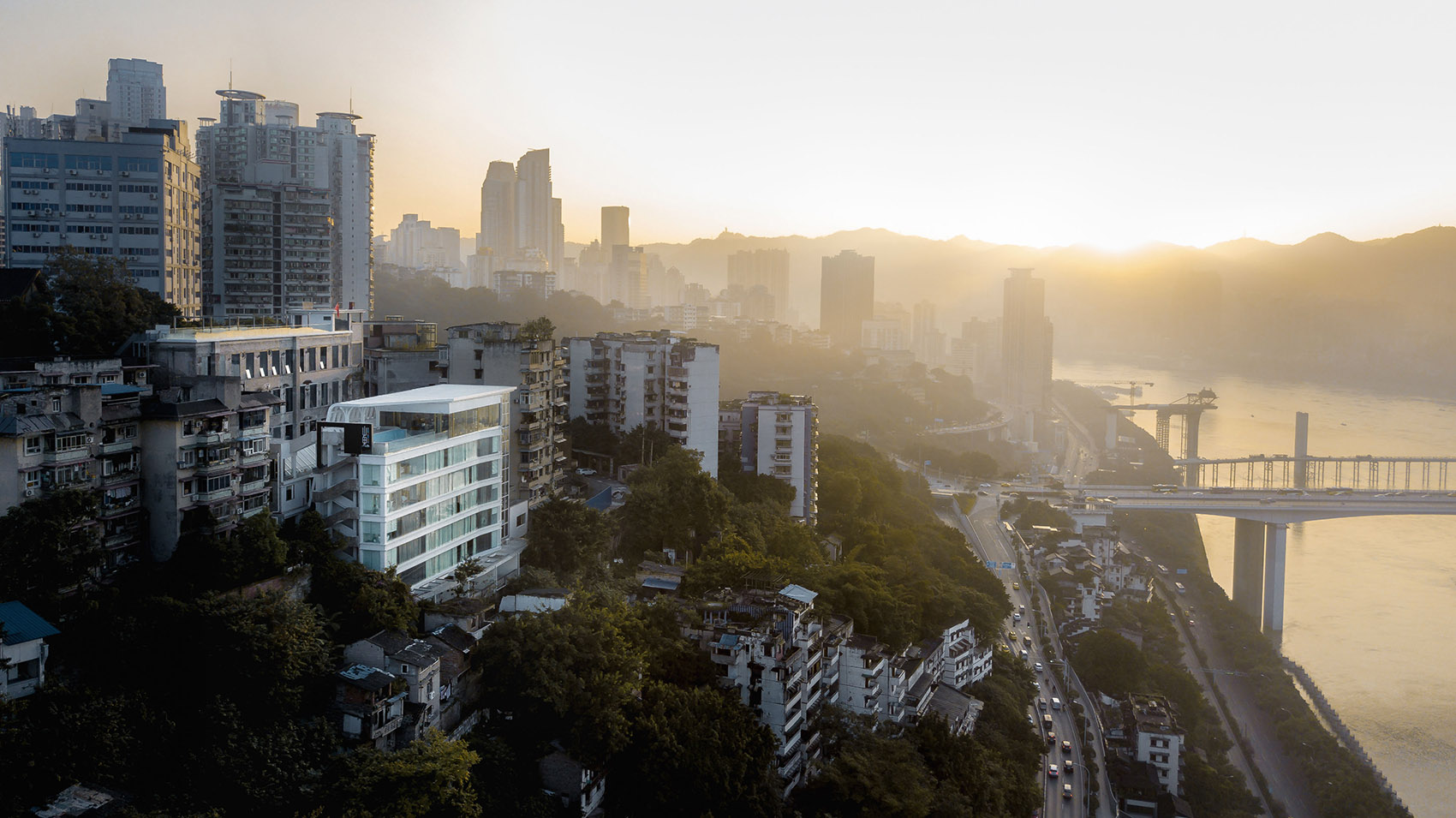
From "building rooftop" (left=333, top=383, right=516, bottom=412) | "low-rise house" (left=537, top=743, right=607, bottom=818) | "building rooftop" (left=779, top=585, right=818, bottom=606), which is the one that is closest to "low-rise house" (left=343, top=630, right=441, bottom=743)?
"low-rise house" (left=537, top=743, right=607, bottom=818)

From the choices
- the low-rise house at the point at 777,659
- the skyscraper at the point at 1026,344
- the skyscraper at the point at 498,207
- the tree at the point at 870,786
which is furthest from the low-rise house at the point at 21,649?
the skyscraper at the point at 1026,344

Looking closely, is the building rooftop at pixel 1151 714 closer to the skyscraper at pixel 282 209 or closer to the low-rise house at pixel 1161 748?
the low-rise house at pixel 1161 748

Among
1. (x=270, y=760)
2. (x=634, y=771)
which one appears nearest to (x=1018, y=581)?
(x=634, y=771)

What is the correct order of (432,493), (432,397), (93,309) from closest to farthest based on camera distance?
(432,493) < (432,397) < (93,309)

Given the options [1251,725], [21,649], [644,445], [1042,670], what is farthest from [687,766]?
[1251,725]

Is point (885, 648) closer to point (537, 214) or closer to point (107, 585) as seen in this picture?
point (107, 585)

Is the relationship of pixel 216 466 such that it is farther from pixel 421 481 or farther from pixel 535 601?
pixel 535 601
